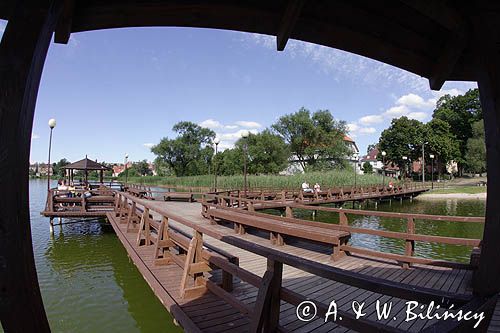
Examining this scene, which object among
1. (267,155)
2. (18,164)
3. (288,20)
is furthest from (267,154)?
(18,164)

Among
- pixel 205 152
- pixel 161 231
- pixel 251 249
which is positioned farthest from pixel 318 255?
pixel 205 152

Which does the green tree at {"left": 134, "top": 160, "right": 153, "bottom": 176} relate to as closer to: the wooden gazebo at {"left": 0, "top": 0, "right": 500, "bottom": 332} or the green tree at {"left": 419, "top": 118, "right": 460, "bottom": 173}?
the green tree at {"left": 419, "top": 118, "right": 460, "bottom": 173}

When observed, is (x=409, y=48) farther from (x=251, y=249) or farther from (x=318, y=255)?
(x=318, y=255)

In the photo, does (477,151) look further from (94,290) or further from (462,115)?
(94,290)

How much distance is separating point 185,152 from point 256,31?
224ft

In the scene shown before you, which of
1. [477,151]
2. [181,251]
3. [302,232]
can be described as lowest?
[181,251]

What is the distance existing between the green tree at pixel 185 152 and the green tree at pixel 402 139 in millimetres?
39795

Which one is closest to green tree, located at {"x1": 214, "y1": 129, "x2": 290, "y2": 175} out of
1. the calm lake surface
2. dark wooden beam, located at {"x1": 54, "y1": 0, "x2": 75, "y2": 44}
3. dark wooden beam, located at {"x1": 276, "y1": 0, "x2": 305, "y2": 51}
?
the calm lake surface

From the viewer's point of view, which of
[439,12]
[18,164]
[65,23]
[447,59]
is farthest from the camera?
[447,59]

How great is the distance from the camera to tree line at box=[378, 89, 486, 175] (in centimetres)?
5702

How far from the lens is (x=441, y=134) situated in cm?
5866

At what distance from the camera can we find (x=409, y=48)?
2.80 meters

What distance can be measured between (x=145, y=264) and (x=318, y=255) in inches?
146

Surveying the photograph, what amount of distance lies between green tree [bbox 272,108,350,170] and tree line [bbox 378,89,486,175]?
42.0 ft
